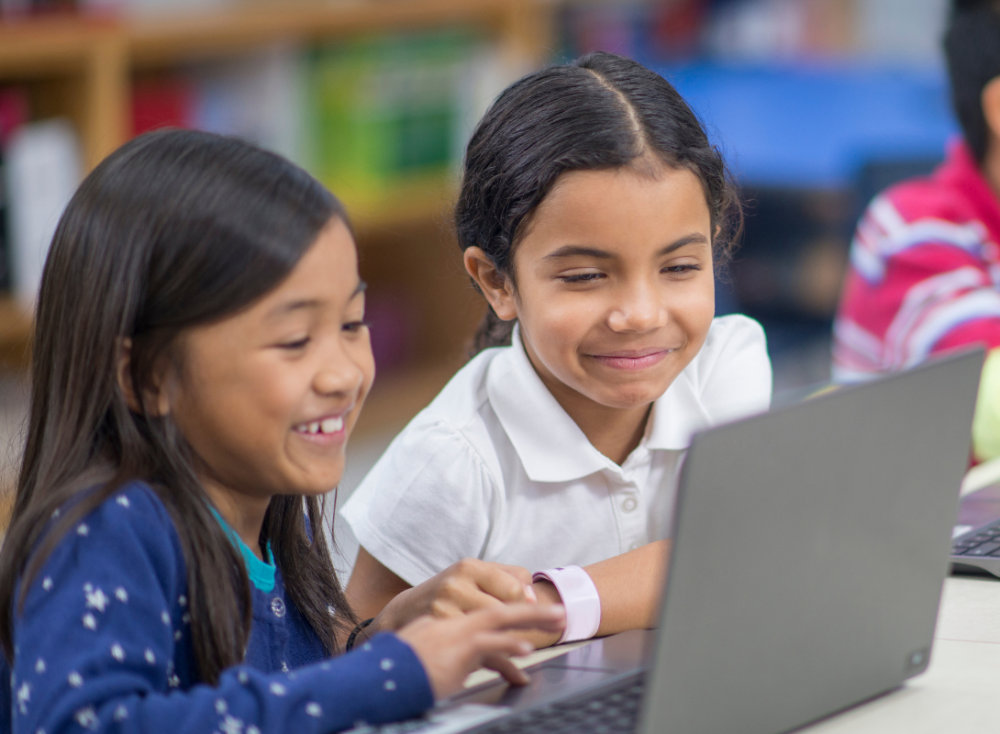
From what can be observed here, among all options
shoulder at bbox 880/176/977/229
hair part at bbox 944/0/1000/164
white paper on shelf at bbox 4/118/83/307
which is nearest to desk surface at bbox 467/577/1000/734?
shoulder at bbox 880/176/977/229

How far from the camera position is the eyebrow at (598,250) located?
102 centimetres

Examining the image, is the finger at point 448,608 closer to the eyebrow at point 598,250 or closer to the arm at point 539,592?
the arm at point 539,592

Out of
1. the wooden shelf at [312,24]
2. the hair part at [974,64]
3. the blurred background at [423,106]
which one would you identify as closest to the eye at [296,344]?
the hair part at [974,64]

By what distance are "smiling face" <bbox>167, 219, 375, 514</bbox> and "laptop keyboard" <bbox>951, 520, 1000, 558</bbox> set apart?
21.8 inches

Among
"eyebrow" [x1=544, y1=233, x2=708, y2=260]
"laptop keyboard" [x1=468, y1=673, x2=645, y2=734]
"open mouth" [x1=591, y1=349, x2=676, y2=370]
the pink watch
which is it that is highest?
"eyebrow" [x1=544, y1=233, x2=708, y2=260]

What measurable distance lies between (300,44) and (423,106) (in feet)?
1.16

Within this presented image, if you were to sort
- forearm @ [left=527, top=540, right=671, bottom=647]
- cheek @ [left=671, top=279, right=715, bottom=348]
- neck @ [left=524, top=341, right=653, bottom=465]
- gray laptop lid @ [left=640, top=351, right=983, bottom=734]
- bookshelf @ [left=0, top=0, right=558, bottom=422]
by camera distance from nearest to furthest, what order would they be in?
gray laptop lid @ [left=640, top=351, right=983, bottom=734] → forearm @ [left=527, top=540, right=671, bottom=647] → cheek @ [left=671, top=279, right=715, bottom=348] → neck @ [left=524, top=341, right=653, bottom=465] → bookshelf @ [left=0, top=0, right=558, bottom=422]

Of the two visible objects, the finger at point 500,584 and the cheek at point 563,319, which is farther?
the cheek at point 563,319

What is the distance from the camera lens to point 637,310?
1.02 metres

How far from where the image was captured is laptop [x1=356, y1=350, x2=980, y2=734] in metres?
0.63

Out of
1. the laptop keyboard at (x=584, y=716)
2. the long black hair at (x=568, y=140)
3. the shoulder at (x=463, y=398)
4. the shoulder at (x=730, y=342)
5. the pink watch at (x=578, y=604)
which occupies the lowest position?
the pink watch at (x=578, y=604)

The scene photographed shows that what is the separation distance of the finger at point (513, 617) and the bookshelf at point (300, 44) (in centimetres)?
104

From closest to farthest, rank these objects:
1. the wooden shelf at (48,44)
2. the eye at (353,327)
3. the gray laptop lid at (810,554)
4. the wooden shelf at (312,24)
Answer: the gray laptop lid at (810,554) < the eye at (353,327) < the wooden shelf at (48,44) < the wooden shelf at (312,24)

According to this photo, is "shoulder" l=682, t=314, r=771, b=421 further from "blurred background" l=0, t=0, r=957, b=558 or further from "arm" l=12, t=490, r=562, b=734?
"blurred background" l=0, t=0, r=957, b=558
